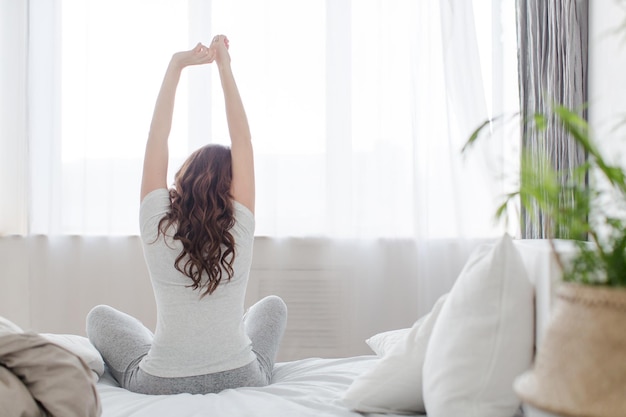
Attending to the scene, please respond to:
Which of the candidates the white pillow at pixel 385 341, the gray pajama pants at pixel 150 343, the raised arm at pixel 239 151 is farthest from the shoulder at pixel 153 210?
the white pillow at pixel 385 341

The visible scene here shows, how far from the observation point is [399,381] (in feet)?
A: 5.12

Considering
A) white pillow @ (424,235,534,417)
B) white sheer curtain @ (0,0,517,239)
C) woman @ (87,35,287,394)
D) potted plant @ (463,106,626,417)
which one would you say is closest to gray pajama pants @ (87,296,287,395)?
woman @ (87,35,287,394)

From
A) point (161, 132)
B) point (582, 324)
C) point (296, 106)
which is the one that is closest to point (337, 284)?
point (296, 106)

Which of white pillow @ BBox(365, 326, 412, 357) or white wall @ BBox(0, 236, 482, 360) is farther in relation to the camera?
white wall @ BBox(0, 236, 482, 360)

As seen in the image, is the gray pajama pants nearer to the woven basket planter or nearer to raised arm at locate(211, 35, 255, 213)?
raised arm at locate(211, 35, 255, 213)

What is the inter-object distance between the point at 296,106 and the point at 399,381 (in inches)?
90.8

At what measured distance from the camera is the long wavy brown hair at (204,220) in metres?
2.02

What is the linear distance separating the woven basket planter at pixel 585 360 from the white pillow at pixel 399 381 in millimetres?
734

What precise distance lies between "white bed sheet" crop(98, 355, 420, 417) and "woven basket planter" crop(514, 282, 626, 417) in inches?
32.6

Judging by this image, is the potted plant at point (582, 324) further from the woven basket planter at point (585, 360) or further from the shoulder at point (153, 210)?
the shoulder at point (153, 210)

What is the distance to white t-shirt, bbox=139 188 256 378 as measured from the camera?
6.55 feet

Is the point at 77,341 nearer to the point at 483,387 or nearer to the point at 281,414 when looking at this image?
the point at 281,414

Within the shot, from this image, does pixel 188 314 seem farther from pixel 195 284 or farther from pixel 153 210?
pixel 153 210

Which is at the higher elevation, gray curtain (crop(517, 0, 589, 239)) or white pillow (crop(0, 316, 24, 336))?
gray curtain (crop(517, 0, 589, 239))
